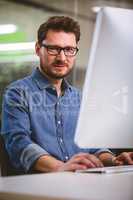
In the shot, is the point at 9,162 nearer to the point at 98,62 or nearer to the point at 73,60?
the point at 73,60

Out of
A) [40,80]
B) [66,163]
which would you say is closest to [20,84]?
[40,80]

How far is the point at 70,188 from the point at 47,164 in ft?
1.99

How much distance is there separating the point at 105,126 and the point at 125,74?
17cm

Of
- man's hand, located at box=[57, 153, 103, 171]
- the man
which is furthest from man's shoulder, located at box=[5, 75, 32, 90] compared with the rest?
man's hand, located at box=[57, 153, 103, 171]

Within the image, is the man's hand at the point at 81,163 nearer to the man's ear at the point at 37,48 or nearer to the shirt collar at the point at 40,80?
the shirt collar at the point at 40,80

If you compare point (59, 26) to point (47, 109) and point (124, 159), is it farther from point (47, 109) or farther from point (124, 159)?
point (124, 159)

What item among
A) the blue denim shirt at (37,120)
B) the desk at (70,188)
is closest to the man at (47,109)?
the blue denim shirt at (37,120)

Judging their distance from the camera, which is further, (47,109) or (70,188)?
(47,109)

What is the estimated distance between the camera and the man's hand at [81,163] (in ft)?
4.64

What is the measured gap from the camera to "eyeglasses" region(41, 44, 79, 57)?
5.40ft

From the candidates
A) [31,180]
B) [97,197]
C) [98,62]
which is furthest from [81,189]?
[98,62]

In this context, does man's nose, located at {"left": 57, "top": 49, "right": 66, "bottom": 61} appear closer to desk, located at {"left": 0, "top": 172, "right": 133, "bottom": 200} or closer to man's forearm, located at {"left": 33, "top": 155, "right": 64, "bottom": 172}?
man's forearm, located at {"left": 33, "top": 155, "right": 64, "bottom": 172}

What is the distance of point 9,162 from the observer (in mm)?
1716

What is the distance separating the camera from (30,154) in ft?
5.46
